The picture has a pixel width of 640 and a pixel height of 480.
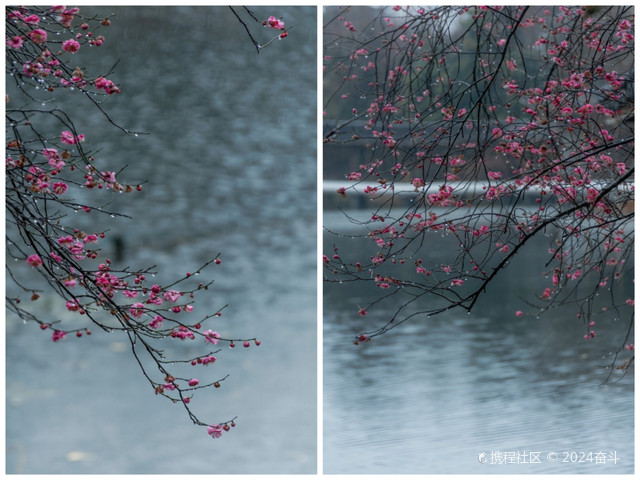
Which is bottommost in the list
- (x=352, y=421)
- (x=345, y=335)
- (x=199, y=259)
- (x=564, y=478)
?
(x=564, y=478)

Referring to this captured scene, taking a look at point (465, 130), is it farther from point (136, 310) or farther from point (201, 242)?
point (201, 242)

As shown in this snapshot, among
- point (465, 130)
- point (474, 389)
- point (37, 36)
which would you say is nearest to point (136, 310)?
point (37, 36)

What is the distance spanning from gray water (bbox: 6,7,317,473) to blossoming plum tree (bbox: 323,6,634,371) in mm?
1548

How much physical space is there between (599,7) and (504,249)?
83 centimetres

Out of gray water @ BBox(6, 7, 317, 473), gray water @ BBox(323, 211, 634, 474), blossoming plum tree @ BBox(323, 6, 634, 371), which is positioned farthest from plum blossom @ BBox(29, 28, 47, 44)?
gray water @ BBox(6, 7, 317, 473)

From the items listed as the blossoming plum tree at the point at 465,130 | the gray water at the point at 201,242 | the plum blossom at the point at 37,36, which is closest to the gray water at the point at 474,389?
the blossoming plum tree at the point at 465,130

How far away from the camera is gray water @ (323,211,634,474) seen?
8.83 ft

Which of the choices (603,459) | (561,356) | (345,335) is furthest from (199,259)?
(603,459)

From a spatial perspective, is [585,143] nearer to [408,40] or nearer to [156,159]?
[408,40]

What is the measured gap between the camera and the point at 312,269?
5.01m

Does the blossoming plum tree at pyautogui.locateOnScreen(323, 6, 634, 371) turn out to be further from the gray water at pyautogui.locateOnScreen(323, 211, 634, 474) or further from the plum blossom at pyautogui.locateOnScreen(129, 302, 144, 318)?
the plum blossom at pyautogui.locateOnScreen(129, 302, 144, 318)

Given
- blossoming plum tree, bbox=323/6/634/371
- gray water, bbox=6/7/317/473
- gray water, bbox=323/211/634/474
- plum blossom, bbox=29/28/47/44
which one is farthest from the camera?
gray water, bbox=6/7/317/473

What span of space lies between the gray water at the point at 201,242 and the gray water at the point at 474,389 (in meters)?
0.57

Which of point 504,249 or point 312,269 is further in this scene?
point 312,269
